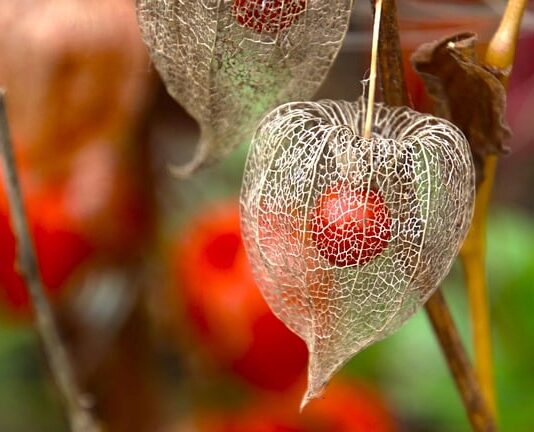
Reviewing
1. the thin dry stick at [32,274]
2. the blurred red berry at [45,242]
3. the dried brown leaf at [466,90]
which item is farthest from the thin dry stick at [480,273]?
the blurred red berry at [45,242]

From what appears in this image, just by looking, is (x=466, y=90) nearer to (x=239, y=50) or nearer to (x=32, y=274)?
(x=239, y=50)

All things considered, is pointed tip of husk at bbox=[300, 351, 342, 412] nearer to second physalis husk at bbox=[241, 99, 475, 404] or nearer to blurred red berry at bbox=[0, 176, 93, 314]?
second physalis husk at bbox=[241, 99, 475, 404]

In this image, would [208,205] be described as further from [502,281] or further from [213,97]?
[213,97]

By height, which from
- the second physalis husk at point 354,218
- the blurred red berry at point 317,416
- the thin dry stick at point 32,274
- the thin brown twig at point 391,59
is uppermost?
the thin brown twig at point 391,59

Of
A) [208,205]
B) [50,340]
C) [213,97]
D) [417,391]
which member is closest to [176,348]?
[208,205]

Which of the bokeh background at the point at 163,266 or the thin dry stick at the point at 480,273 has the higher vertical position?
the thin dry stick at the point at 480,273

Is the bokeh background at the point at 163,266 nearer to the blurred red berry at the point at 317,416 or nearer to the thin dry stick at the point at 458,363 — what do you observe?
the blurred red berry at the point at 317,416

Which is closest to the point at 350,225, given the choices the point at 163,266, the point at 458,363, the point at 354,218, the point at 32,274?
the point at 354,218
